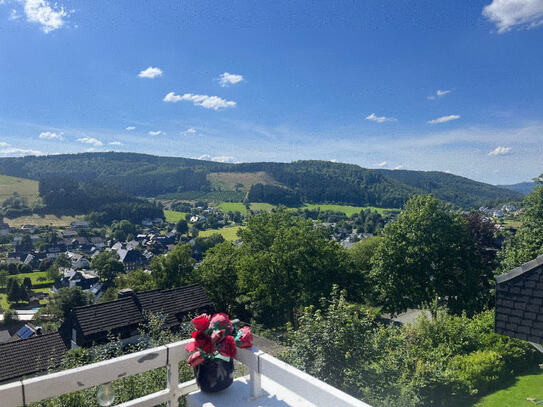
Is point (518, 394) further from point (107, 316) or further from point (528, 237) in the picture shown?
point (107, 316)

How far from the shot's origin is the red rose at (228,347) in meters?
3.17

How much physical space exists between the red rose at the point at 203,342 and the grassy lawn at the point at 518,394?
796 cm

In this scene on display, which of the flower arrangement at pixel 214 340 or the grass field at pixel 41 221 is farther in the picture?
the grass field at pixel 41 221

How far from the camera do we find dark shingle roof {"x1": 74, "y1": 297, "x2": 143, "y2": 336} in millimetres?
18109

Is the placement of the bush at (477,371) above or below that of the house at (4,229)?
above

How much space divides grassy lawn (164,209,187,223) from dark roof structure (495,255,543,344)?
13969cm

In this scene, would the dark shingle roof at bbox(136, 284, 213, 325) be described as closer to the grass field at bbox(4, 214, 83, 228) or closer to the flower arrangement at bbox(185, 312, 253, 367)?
the flower arrangement at bbox(185, 312, 253, 367)

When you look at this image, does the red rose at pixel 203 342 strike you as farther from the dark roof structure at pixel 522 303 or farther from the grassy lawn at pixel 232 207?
the grassy lawn at pixel 232 207

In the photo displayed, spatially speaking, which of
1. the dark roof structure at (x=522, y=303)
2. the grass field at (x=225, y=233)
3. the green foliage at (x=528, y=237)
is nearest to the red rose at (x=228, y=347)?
the dark roof structure at (x=522, y=303)

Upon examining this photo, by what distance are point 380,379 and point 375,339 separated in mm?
972

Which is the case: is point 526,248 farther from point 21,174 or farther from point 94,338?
point 21,174

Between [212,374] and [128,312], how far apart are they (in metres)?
18.2

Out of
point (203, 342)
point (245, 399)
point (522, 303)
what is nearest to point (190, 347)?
point (203, 342)

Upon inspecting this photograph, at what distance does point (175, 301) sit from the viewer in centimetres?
2109
